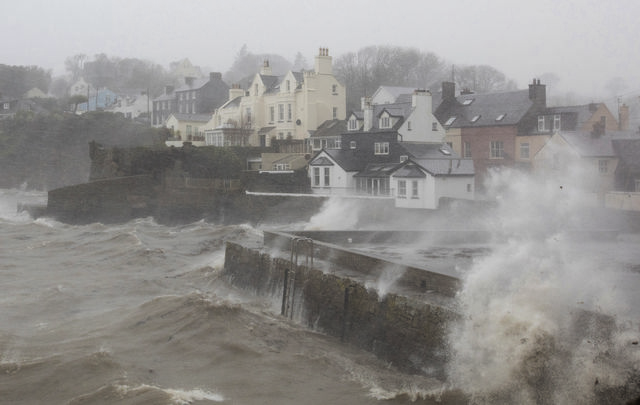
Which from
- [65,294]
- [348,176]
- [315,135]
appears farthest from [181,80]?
[65,294]

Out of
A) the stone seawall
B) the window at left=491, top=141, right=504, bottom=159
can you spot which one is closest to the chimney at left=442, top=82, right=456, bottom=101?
the window at left=491, top=141, right=504, bottom=159

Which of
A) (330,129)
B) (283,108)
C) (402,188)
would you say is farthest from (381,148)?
(283,108)

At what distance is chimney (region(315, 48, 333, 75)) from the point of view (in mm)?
42250

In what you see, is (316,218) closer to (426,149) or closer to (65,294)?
(426,149)

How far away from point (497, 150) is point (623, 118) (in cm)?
599

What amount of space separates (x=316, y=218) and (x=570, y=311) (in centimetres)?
2163

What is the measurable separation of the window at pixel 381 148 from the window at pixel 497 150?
5344mm

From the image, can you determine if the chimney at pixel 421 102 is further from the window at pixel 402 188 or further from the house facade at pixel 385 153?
the window at pixel 402 188

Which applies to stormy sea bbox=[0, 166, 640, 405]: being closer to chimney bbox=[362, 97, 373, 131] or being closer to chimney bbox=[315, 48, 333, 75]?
chimney bbox=[362, 97, 373, 131]

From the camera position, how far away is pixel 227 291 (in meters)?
15.2

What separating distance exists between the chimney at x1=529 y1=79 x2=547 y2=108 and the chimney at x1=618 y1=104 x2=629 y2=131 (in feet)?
11.2

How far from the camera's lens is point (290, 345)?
10.7m

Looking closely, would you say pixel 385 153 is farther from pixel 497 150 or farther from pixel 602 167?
pixel 602 167

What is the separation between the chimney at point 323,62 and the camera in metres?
42.2
